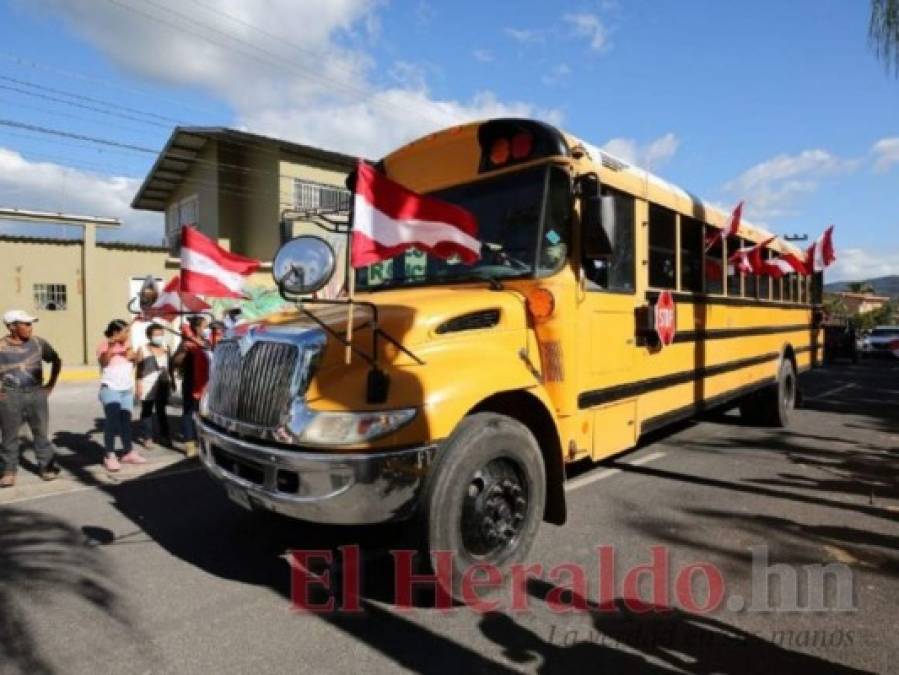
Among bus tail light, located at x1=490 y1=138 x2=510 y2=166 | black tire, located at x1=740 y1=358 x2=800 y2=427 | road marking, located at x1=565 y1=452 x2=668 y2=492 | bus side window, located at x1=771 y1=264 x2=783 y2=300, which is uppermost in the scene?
bus tail light, located at x1=490 y1=138 x2=510 y2=166

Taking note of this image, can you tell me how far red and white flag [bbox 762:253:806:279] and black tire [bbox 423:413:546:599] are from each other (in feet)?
19.0

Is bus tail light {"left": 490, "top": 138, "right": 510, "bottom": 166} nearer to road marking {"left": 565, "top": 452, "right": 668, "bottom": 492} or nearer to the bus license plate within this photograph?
the bus license plate

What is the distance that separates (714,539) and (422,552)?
2264 mm

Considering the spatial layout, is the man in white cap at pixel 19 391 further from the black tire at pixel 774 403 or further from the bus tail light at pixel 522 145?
the black tire at pixel 774 403

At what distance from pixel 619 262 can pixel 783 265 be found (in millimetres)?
5009

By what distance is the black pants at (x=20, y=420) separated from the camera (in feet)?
19.3

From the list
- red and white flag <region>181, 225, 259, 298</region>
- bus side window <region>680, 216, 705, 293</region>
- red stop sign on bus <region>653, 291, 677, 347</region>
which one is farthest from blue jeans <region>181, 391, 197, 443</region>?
bus side window <region>680, 216, 705, 293</region>

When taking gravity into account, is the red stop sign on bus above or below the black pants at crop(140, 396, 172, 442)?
above

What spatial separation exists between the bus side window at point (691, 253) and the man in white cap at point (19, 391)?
6.04 meters

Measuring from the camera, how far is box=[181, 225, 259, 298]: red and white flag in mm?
4730

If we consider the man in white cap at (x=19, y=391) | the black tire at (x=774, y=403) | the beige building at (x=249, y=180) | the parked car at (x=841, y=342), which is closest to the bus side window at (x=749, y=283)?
the black tire at (x=774, y=403)

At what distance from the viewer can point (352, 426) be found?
9.92 ft

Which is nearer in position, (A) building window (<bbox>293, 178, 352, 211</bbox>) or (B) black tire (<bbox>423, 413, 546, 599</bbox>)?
(B) black tire (<bbox>423, 413, 546, 599</bbox>)

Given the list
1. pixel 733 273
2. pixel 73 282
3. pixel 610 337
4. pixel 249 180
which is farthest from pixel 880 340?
pixel 73 282
